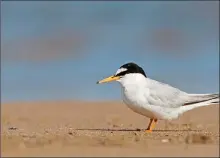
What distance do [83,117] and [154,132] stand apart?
4314 millimetres

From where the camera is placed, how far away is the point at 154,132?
931cm

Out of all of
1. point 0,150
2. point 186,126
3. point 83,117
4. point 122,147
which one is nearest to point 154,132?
point 186,126

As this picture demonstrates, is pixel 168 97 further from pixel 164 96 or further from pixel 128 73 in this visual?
pixel 128 73

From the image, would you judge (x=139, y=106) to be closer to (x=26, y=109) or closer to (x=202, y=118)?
(x=202, y=118)

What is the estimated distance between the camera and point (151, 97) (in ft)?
31.0

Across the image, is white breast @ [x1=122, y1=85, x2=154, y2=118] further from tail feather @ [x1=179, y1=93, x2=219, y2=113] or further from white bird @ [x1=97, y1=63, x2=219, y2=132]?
tail feather @ [x1=179, y1=93, x2=219, y2=113]

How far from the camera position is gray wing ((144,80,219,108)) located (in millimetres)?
9484

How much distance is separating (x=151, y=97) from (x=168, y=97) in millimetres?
340

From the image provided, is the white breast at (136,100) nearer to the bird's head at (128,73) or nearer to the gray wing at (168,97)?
the gray wing at (168,97)

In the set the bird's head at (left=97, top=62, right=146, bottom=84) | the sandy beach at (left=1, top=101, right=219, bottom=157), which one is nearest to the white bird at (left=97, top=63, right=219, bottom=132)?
the bird's head at (left=97, top=62, right=146, bottom=84)

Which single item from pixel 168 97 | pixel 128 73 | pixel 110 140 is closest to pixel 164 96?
pixel 168 97

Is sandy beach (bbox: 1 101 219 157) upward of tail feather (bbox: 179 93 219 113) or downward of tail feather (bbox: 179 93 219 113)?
downward

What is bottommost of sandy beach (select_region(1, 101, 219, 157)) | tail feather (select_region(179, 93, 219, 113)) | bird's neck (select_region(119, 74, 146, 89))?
sandy beach (select_region(1, 101, 219, 157))

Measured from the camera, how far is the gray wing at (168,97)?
373 inches
